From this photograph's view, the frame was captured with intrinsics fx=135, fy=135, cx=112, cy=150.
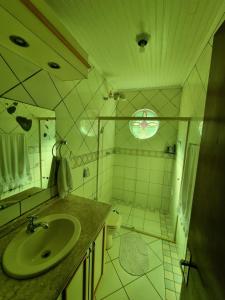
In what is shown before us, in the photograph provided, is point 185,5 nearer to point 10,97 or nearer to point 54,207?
point 10,97

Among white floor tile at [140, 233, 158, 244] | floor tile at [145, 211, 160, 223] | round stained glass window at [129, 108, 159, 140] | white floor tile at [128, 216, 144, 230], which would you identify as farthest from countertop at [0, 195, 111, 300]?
round stained glass window at [129, 108, 159, 140]

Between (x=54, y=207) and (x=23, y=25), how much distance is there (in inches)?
51.1

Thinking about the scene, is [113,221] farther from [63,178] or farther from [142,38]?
[142,38]

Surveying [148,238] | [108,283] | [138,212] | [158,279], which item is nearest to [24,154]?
[108,283]

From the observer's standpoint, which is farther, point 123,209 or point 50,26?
point 123,209

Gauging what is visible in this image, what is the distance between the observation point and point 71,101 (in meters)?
1.56

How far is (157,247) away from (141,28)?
2668 millimetres

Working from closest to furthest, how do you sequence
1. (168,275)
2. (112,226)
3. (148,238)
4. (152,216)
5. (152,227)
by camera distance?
(168,275) → (112,226) → (148,238) → (152,227) → (152,216)

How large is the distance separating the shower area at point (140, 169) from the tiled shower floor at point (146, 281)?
612 millimetres

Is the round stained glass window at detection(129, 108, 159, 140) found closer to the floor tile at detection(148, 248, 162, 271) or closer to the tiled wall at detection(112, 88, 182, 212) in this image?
the tiled wall at detection(112, 88, 182, 212)

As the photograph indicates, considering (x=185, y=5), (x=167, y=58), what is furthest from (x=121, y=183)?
(x=185, y=5)

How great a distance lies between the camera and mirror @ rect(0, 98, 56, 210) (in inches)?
37.3

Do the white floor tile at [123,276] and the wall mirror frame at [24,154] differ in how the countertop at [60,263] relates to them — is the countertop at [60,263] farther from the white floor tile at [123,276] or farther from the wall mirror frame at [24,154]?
the white floor tile at [123,276]

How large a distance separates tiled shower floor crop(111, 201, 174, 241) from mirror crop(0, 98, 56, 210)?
1.87m
